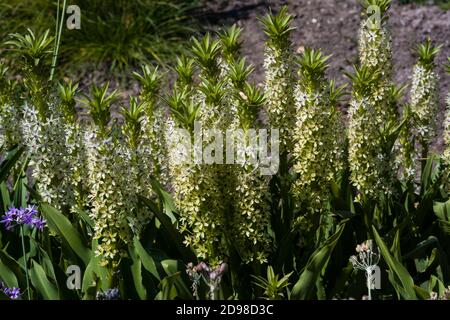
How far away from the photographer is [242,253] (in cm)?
389

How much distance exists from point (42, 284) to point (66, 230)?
30 centimetres

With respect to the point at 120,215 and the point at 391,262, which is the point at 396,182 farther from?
the point at 120,215

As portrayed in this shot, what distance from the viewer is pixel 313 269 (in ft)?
12.4

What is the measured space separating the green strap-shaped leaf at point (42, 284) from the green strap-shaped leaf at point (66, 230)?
0.20 meters

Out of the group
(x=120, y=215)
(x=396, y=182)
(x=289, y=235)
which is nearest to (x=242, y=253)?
(x=289, y=235)

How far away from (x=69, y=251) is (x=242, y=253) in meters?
0.88

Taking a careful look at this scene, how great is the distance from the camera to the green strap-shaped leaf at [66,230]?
405 cm

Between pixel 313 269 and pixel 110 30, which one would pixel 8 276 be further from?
pixel 110 30

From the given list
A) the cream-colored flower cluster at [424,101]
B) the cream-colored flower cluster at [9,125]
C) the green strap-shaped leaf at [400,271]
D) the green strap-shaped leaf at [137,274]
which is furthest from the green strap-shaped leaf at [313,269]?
the cream-colored flower cluster at [9,125]

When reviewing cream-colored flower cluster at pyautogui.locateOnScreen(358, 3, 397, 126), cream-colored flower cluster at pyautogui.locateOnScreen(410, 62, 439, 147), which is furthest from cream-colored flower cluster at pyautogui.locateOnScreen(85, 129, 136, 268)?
cream-colored flower cluster at pyautogui.locateOnScreen(410, 62, 439, 147)

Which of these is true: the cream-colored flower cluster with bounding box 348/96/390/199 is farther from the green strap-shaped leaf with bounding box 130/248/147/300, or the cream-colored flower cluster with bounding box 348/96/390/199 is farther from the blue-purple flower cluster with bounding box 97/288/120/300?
the blue-purple flower cluster with bounding box 97/288/120/300

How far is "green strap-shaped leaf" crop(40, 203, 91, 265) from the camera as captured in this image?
405cm

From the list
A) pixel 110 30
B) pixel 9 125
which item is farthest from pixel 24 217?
pixel 110 30

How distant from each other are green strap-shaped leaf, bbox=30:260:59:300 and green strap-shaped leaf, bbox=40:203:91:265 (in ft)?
0.67
